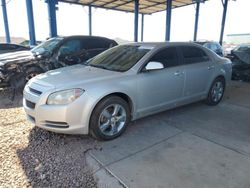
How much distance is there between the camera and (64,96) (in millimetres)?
3002

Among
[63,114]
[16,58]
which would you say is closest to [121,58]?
[63,114]

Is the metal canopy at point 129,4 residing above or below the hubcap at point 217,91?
above

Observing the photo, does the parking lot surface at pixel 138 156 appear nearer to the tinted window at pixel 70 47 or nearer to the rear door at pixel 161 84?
the rear door at pixel 161 84

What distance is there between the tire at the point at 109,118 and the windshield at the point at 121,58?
0.62 metres

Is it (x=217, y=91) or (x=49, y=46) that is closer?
(x=217, y=91)

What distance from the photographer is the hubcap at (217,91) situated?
5.14 metres

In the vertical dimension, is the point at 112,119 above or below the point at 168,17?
below

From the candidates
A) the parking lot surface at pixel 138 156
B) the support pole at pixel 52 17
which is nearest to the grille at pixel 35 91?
the parking lot surface at pixel 138 156

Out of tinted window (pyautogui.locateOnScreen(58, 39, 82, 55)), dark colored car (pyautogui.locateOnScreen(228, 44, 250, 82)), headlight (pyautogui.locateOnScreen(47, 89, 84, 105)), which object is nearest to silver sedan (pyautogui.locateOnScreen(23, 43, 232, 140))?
headlight (pyautogui.locateOnScreen(47, 89, 84, 105))

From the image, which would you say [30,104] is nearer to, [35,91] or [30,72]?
[35,91]

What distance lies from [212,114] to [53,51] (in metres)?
4.79

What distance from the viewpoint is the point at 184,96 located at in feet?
14.4

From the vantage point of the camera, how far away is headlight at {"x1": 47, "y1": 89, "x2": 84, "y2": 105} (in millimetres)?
2994

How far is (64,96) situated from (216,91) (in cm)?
377
